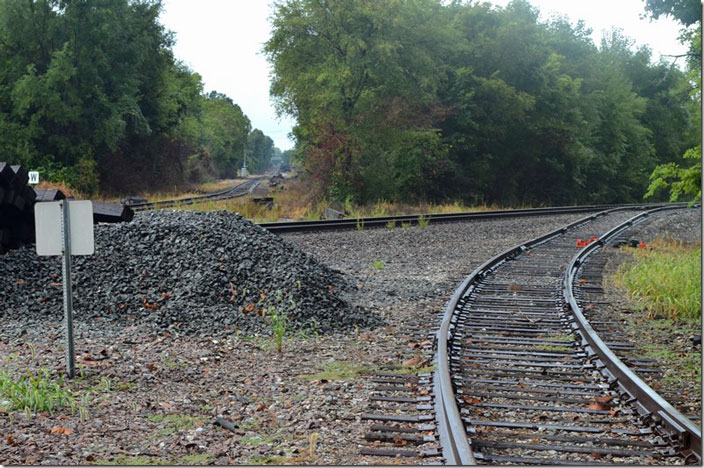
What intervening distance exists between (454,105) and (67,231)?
3144 centimetres

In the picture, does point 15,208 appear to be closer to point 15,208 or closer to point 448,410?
point 15,208

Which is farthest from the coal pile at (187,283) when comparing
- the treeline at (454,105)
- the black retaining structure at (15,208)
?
the treeline at (454,105)

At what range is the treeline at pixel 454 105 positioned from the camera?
1212 inches

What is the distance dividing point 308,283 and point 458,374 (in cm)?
361

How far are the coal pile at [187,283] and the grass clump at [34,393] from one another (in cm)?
226

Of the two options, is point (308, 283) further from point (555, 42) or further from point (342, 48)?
point (555, 42)

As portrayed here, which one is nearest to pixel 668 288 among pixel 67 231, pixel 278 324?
pixel 278 324

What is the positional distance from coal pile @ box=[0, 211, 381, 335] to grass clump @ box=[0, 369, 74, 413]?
7.43 feet

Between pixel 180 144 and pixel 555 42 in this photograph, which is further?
pixel 555 42

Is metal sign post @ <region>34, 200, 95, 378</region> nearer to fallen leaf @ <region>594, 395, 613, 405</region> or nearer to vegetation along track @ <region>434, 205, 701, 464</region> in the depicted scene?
vegetation along track @ <region>434, 205, 701, 464</region>

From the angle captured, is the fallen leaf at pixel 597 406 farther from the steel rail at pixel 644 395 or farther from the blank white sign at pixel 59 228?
the blank white sign at pixel 59 228

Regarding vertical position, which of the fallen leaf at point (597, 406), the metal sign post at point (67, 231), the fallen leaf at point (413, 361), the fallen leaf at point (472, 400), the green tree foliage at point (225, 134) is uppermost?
the green tree foliage at point (225, 134)

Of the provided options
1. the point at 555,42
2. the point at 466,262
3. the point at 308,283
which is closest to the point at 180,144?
the point at 555,42

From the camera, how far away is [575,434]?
462 centimetres
